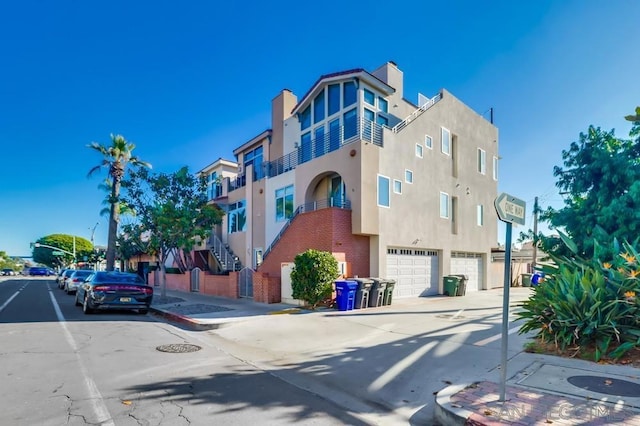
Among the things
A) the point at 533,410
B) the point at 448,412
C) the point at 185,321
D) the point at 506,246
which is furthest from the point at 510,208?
the point at 185,321

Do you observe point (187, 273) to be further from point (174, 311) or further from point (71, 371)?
point (71, 371)

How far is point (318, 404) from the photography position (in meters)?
4.88

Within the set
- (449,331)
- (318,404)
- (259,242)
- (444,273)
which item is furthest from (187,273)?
(318,404)

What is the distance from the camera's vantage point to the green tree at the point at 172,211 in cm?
1719

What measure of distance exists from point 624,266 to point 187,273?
21025mm

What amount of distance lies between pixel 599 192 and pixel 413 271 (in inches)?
370

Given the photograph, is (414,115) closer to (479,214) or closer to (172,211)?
(479,214)

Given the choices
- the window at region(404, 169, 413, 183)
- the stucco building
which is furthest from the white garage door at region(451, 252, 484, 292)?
the window at region(404, 169, 413, 183)

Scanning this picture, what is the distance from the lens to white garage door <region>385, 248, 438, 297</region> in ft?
57.5

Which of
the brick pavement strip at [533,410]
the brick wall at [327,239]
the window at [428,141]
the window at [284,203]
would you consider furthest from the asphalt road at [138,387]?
the window at [428,141]

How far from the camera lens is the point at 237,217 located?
2564cm

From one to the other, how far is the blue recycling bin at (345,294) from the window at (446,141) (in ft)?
36.6

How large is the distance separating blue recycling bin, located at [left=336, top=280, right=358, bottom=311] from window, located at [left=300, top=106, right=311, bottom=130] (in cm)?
1130

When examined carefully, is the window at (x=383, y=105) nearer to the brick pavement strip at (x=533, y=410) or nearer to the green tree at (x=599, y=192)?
the green tree at (x=599, y=192)
